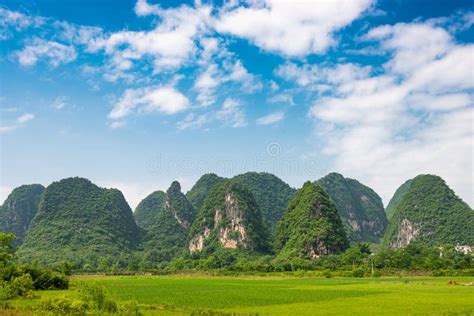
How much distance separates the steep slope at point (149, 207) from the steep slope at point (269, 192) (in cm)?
2446

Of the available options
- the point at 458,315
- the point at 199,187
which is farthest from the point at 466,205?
the point at 458,315

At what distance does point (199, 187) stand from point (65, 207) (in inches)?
1352

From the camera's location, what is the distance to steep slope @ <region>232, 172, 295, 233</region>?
99.3 meters

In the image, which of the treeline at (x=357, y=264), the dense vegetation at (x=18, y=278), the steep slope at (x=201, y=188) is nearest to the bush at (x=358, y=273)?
the treeline at (x=357, y=264)

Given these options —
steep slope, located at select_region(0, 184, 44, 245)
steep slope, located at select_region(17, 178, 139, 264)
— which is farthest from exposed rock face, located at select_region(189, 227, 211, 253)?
steep slope, located at select_region(0, 184, 44, 245)

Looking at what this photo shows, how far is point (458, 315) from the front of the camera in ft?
46.6

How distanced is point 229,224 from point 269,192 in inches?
1242

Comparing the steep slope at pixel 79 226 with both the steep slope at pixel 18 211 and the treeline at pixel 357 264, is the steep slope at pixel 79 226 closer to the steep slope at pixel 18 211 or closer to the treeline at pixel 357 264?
the treeline at pixel 357 264

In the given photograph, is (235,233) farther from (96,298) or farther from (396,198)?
(396,198)

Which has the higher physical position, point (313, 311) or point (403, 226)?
point (403, 226)

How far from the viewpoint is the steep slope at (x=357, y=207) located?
106m

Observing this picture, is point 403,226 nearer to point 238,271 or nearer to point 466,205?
point 466,205

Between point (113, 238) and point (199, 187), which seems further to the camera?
point (199, 187)

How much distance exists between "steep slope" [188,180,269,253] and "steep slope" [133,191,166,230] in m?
39.5
